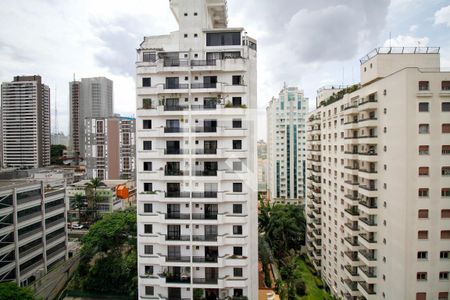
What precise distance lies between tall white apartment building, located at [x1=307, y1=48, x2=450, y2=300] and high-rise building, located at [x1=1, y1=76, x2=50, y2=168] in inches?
2931

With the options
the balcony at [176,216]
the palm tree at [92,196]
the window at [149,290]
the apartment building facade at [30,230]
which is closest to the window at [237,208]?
the balcony at [176,216]

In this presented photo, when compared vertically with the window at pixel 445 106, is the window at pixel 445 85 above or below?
above

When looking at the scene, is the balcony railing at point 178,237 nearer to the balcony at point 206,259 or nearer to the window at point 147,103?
the balcony at point 206,259

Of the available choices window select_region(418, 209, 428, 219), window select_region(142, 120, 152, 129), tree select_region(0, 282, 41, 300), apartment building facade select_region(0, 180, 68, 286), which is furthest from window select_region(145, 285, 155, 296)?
window select_region(418, 209, 428, 219)

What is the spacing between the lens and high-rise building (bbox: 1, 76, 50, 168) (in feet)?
226

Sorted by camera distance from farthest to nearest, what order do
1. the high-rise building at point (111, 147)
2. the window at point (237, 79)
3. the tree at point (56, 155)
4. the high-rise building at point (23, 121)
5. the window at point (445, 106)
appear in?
the tree at point (56, 155) < the high-rise building at point (23, 121) < the high-rise building at point (111, 147) < the window at point (237, 79) < the window at point (445, 106)

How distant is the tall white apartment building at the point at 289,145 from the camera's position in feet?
191

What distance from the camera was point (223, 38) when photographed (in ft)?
57.1

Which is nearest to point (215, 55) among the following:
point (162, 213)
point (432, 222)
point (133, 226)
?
point (162, 213)

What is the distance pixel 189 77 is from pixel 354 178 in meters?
15.4

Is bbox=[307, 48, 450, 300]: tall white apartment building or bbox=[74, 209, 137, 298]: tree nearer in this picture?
bbox=[307, 48, 450, 300]: tall white apartment building

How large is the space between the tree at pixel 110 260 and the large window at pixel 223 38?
18.9m

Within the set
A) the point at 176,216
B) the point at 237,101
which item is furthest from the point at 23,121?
the point at 237,101

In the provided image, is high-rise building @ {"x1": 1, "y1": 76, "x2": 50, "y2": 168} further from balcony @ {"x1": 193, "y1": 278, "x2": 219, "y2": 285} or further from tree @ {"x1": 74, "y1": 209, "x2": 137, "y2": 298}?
balcony @ {"x1": 193, "y1": 278, "x2": 219, "y2": 285}
